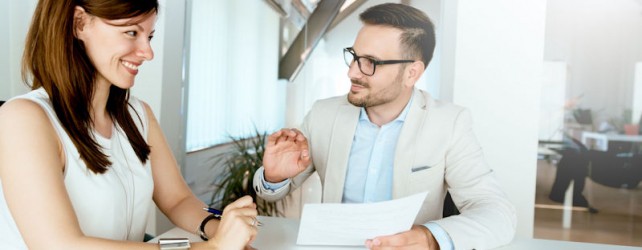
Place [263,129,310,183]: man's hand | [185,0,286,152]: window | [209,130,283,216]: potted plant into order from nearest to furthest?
[263,129,310,183]: man's hand, [209,130,283,216]: potted plant, [185,0,286,152]: window

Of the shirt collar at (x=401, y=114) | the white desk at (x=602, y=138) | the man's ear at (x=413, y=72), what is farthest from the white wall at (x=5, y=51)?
the white desk at (x=602, y=138)

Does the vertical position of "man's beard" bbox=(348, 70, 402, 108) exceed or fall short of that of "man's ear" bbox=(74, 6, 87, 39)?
it falls short

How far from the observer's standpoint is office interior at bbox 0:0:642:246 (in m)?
3.43

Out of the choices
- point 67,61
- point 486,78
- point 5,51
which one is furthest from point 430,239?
point 5,51

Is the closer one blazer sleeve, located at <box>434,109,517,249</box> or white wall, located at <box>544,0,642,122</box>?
blazer sleeve, located at <box>434,109,517,249</box>

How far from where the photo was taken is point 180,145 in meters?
4.08

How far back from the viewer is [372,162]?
2.16 metres

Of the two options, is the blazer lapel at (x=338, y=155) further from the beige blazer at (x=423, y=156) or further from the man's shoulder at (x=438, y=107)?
the man's shoulder at (x=438, y=107)

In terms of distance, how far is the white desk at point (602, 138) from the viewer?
11.8ft

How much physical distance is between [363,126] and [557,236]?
2120 millimetres

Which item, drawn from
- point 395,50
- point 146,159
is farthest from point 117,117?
point 395,50

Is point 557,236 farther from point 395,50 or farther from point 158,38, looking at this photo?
point 158,38

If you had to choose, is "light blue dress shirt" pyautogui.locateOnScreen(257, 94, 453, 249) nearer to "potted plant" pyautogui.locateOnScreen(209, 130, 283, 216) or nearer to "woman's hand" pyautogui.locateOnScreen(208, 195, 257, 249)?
"woman's hand" pyautogui.locateOnScreen(208, 195, 257, 249)

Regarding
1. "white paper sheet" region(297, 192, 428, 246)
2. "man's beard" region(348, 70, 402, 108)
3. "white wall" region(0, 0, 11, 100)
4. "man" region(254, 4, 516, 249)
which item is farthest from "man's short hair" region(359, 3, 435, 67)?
"white wall" region(0, 0, 11, 100)
